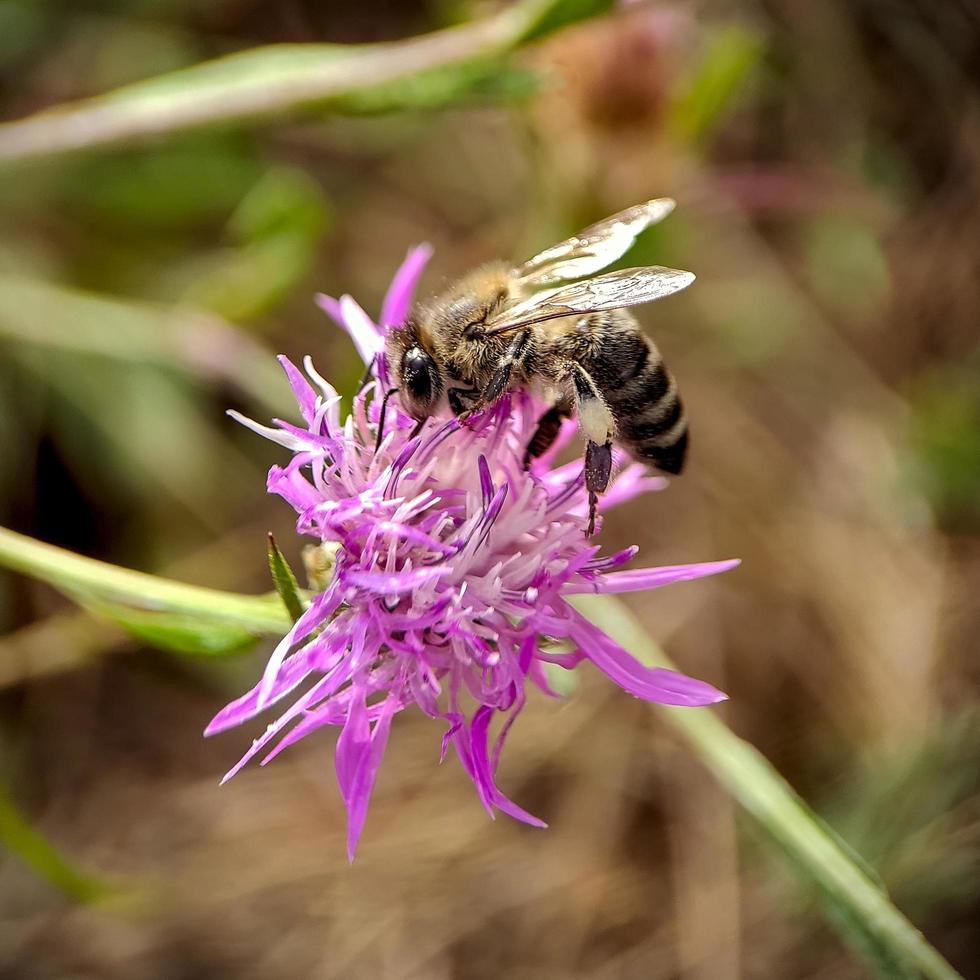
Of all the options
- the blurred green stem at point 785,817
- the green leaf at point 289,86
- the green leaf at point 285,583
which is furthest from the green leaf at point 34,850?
the green leaf at point 289,86

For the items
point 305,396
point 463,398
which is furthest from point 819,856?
point 305,396

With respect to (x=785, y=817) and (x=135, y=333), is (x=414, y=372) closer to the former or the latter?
(x=785, y=817)

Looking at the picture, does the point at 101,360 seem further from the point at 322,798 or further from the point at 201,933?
the point at 201,933

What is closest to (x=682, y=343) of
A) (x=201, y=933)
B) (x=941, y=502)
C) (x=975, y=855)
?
(x=941, y=502)

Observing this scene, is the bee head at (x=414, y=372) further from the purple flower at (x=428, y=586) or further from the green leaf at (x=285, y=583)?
the green leaf at (x=285, y=583)

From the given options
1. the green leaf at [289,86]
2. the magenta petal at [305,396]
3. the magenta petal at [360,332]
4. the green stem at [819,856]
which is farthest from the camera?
the green leaf at [289,86]

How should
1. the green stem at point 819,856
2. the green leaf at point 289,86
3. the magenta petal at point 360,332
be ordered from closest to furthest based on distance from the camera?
1. the green stem at point 819,856
2. the magenta petal at point 360,332
3. the green leaf at point 289,86

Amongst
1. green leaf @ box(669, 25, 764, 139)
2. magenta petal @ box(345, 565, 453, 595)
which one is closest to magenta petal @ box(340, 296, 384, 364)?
magenta petal @ box(345, 565, 453, 595)
